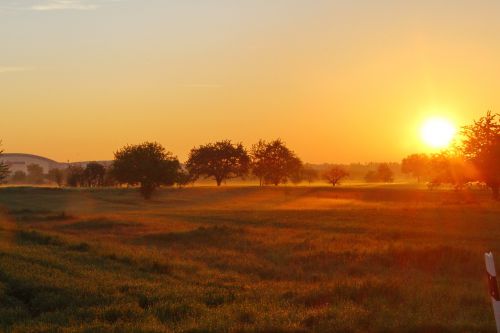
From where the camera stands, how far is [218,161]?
13100cm

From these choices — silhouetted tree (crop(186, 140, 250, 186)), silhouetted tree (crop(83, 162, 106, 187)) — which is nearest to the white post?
silhouetted tree (crop(186, 140, 250, 186))

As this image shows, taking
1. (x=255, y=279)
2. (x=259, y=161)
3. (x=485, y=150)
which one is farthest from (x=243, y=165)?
(x=255, y=279)

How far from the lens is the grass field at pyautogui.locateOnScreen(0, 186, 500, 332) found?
11.5 m

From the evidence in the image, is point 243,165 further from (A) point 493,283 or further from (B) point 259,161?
(A) point 493,283

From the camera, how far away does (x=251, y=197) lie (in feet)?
313

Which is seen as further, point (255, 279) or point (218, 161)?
point (218, 161)

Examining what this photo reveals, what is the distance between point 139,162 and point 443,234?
203ft

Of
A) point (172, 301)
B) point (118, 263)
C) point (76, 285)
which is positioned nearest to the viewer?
point (172, 301)

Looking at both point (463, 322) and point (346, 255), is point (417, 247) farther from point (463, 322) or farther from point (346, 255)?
point (463, 322)

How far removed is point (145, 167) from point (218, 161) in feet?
150

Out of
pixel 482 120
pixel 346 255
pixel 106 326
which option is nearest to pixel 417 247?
pixel 346 255

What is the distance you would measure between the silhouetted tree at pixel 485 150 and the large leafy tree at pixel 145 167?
43233mm

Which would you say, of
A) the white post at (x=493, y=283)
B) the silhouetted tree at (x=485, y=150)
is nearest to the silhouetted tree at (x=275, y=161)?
the silhouetted tree at (x=485, y=150)

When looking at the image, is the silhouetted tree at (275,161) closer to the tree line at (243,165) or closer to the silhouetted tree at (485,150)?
the tree line at (243,165)
